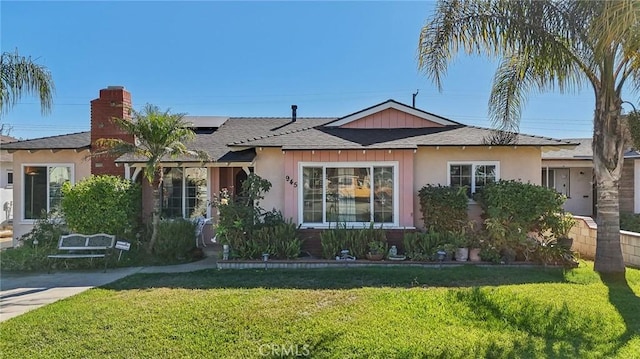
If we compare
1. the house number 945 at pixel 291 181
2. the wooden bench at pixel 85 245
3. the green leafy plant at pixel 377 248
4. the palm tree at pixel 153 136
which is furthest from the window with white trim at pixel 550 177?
the wooden bench at pixel 85 245

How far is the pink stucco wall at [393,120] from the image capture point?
13719 mm

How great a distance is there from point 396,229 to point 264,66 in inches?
509

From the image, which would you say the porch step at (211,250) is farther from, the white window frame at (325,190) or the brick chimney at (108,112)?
the brick chimney at (108,112)

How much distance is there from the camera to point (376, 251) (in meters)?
9.98

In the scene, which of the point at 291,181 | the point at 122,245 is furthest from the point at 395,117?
the point at 122,245

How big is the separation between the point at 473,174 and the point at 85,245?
1191 cm

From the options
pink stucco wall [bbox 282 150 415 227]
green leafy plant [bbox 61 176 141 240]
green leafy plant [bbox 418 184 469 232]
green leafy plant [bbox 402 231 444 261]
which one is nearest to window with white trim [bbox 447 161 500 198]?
green leafy plant [bbox 418 184 469 232]

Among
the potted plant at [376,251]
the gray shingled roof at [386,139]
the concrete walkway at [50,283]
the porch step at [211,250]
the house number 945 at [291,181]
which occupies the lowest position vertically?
the concrete walkway at [50,283]

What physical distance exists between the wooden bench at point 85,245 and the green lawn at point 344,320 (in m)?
2.76

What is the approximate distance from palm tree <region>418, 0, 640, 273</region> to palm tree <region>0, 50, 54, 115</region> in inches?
383

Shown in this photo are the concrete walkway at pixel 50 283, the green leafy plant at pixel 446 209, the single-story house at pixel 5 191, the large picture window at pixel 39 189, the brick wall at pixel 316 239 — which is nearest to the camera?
the concrete walkway at pixel 50 283

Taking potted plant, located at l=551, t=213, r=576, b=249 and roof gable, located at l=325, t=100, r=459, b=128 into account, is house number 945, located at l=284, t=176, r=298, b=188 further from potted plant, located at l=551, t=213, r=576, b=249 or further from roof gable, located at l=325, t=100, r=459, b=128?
potted plant, located at l=551, t=213, r=576, b=249

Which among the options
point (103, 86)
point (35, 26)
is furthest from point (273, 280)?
point (35, 26)

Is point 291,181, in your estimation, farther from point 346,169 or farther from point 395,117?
point 395,117
